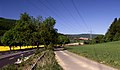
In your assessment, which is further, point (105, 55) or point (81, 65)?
point (105, 55)

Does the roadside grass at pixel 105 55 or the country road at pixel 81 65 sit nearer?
the country road at pixel 81 65

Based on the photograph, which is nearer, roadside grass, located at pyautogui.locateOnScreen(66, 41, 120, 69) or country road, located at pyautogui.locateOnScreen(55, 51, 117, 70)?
country road, located at pyautogui.locateOnScreen(55, 51, 117, 70)

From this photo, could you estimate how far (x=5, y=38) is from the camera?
4663 inches

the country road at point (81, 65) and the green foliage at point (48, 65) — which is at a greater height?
the green foliage at point (48, 65)

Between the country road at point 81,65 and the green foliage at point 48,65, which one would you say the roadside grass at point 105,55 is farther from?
the green foliage at point 48,65

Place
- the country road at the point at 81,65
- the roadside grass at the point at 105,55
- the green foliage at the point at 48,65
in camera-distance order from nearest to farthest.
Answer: the green foliage at the point at 48,65 < the country road at the point at 81,65 < the roadside grass at the point at 105,55

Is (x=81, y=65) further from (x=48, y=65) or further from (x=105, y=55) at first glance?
(x=105, y=55)

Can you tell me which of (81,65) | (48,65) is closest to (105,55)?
(81,65)

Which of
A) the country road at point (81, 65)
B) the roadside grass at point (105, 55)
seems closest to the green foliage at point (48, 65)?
the country road at point (81, 65)

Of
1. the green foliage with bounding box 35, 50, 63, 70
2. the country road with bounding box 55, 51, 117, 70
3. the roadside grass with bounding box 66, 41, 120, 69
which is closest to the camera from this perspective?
the green foliage with bounding box 35, 50, 63, 70

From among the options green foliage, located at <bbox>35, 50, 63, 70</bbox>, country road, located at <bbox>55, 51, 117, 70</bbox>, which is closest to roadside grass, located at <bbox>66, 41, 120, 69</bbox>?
→ country road, located at <bbox>55, 51, 117, 70</bbox>

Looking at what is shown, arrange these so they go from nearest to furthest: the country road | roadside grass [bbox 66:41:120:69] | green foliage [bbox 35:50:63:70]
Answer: green foliage [bbox 35:50:63:70], the country road, roadside grass [bbox 66:41:120:69]

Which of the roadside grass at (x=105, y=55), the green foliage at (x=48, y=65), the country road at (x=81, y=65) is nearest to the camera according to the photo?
the green foliage at (x=48, y=65)

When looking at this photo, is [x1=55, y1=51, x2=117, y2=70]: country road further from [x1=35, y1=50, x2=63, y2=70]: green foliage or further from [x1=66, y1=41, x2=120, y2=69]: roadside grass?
[x1=66, y1=41, x2=120, y2=69]: roadside grass
